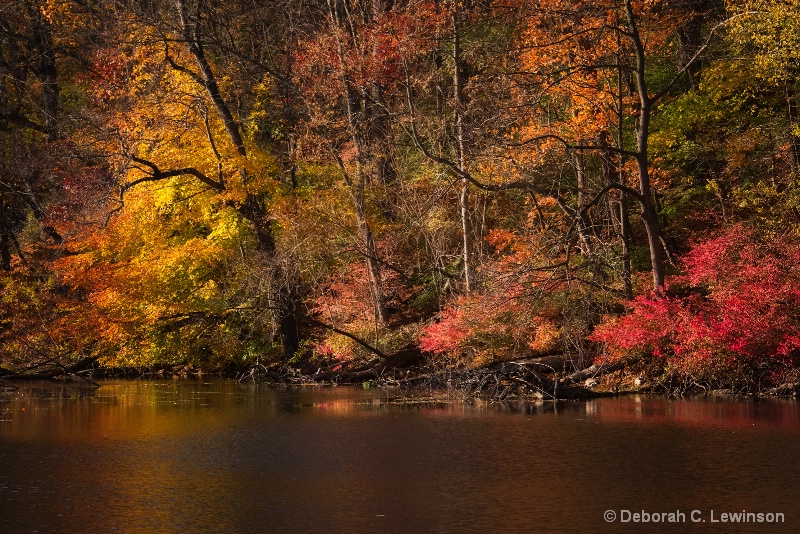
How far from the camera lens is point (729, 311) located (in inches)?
845

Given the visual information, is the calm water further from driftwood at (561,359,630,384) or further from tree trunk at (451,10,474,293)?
tree trunk at (451,10,474,293)

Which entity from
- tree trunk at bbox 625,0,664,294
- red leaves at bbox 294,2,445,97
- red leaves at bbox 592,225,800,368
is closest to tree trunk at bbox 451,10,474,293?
red leaves at bbox 294,2,445,97

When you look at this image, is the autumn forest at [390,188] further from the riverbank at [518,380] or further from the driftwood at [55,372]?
the driftwood at [55,372]

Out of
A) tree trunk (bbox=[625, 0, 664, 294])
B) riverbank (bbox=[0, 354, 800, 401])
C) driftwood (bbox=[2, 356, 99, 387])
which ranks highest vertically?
tree trunk (bbox=[625, 0, 664, 294])

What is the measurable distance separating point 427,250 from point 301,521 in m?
21.8

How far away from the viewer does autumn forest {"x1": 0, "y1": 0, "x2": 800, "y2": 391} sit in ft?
82.8

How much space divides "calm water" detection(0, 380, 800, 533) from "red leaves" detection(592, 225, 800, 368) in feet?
5.05

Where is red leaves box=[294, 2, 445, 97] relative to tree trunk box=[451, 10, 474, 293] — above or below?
above

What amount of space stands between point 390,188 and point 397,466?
20277 mm

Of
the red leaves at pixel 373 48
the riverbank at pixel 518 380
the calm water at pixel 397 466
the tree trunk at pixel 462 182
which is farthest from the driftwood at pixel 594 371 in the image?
the red leaves at pixel 373 48

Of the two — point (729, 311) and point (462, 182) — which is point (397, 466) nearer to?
point (729, 311)

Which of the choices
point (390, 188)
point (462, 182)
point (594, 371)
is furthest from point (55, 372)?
point (594, 371)

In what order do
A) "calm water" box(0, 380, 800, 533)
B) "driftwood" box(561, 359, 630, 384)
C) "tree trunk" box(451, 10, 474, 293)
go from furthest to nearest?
"tree trunk" box(451, 10, 474, 293)
"driftwood" box(561, 359, 630, 384)
"calm water" box(0, 380, 800, 533)

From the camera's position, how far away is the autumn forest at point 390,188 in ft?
82.8
